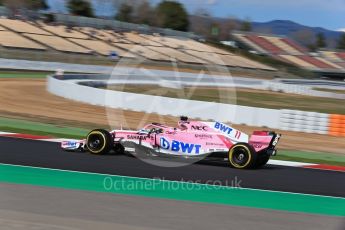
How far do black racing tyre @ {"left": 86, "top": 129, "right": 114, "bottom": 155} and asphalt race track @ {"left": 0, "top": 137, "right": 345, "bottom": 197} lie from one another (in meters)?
0.14

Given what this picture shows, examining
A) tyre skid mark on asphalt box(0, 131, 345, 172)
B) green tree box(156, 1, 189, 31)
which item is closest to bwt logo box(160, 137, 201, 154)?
tyre skid mark on asphalt box(0, 131, 345, 172)

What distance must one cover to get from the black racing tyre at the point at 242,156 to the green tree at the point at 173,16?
102 metres

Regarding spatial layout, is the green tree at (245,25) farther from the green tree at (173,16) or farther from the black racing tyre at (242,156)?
the black racing tyre at (242,156)

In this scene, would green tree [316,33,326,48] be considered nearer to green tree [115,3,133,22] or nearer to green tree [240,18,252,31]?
green tree [240,18,252,31]

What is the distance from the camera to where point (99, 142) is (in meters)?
10.6

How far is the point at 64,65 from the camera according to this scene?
41.4m

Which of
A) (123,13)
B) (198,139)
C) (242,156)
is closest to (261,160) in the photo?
(242,156)

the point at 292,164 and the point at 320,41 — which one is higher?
the point at 320,41

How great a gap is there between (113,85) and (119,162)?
20.9 m

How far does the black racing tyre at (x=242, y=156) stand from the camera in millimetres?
9797

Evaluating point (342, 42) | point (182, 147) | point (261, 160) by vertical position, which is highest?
point (342, 42)

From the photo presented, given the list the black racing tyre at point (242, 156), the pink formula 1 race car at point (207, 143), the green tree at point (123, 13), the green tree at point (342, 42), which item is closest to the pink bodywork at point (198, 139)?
the pink formula 1 race car at point (207, 143)

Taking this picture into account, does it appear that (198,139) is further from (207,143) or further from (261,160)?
(261,160)

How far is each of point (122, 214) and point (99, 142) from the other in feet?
15.6
